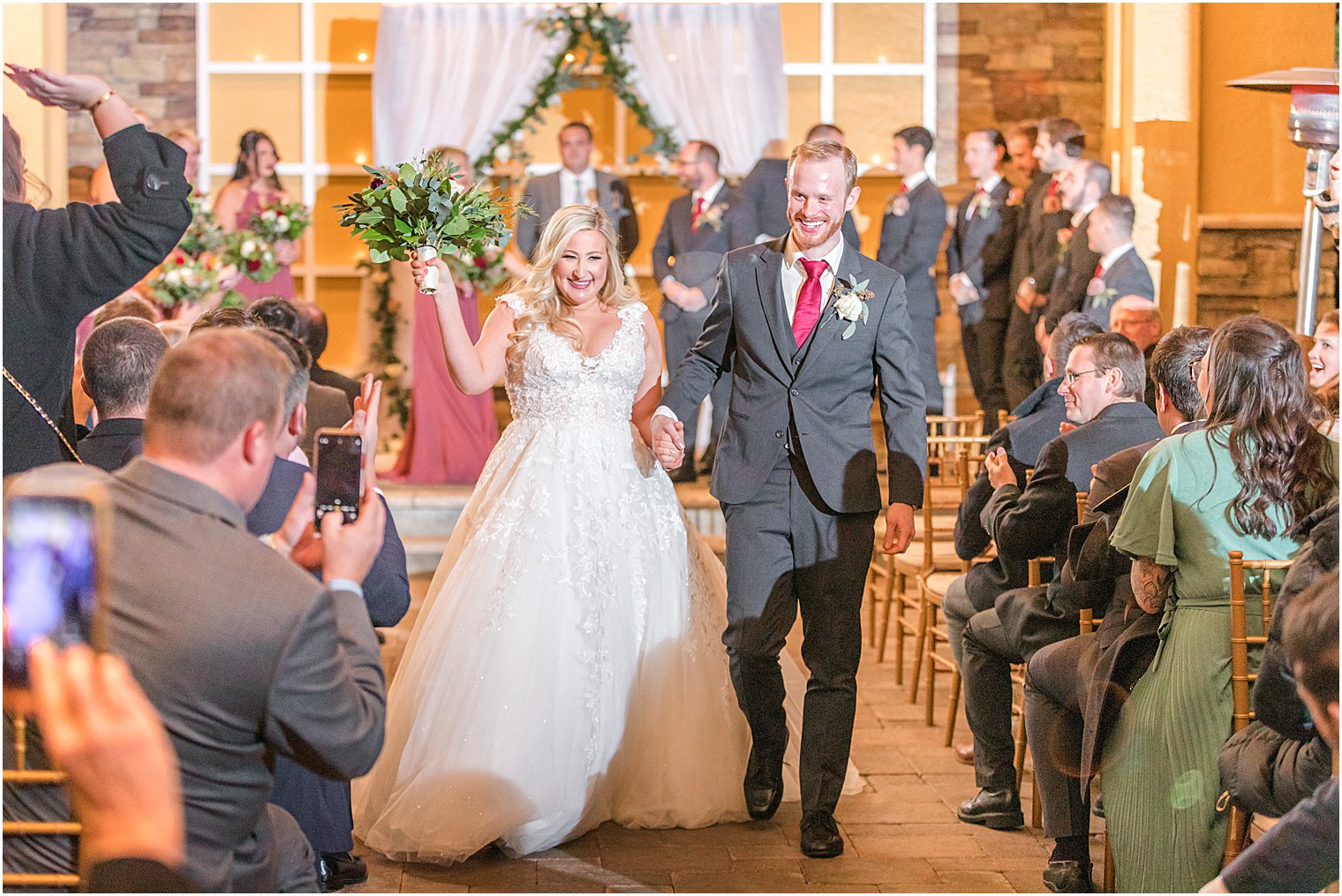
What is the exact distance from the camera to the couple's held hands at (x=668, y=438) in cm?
385

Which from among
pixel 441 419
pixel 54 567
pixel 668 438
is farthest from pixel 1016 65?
pixel 54 567

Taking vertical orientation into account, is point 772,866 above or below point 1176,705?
below

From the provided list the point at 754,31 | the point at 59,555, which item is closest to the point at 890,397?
the point at 59,555

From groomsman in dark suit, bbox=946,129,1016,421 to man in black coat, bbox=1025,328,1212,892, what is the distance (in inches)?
188

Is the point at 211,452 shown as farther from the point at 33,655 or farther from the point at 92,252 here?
the point at 92,252

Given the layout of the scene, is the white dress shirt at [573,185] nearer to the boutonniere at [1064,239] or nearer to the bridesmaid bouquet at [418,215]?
the boutonniere at [1064,239]

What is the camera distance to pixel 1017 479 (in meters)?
4.32

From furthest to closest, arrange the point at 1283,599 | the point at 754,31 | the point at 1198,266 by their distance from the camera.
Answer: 1. the point at 754,31
2. the point at 1198,266
3. the point at 1283,599

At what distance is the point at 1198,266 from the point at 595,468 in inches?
221

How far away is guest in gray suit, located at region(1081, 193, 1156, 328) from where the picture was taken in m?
7.00

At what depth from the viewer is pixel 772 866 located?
3625 mm

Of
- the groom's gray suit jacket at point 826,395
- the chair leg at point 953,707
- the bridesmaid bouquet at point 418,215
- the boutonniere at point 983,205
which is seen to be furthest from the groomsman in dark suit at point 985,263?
the bridesmaid bouquet at point 418,215

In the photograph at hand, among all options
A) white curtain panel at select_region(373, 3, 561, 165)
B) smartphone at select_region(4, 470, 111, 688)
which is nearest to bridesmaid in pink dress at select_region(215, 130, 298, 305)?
white curtain panel at select_region(373, 3, 561, 165)

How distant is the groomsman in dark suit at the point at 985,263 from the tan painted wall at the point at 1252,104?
1392mm
